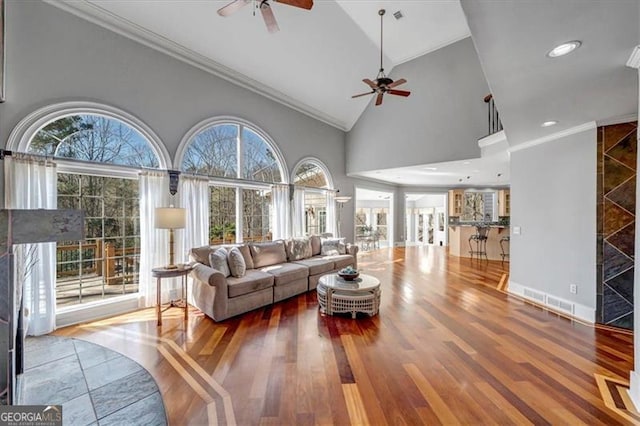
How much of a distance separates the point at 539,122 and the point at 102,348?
5.93 metres

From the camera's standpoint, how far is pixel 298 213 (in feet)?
21.4

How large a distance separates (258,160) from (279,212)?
1.23 meters

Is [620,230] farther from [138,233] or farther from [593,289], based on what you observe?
[138,233]

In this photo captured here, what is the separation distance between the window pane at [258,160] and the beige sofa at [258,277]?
159 cm

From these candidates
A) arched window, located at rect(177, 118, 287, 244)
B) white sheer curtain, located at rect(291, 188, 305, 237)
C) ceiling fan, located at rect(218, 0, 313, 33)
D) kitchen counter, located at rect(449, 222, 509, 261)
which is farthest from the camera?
kitchen counter, located at rect(449, 222, 509, 261)

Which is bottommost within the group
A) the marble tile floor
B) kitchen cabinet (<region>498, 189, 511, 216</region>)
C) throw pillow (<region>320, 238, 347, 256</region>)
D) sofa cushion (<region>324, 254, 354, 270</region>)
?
the marble tile floor

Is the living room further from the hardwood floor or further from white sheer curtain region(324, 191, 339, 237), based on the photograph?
white sheer curtain region(324, 191, 339, 237)

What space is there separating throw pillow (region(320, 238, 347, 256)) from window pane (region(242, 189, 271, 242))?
127cm

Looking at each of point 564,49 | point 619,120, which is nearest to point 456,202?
point 619,120

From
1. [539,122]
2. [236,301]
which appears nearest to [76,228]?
[236,301]

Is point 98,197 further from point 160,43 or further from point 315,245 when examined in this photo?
point 315,245

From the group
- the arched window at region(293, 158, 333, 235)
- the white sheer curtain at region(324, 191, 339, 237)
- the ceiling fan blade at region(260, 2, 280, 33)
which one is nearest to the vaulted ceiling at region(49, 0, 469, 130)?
the ceiling fan blade at region(260, 2, 280, 33)

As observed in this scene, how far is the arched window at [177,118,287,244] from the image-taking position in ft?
15.8

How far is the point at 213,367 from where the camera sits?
2506 mm
